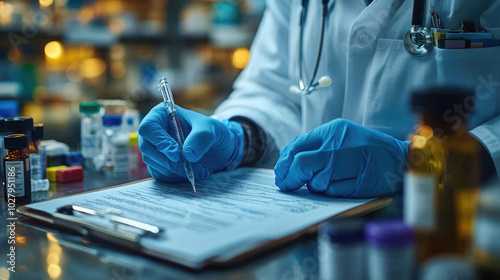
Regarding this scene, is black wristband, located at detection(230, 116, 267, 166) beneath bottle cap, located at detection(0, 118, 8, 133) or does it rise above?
beneath

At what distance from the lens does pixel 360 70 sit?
114cm

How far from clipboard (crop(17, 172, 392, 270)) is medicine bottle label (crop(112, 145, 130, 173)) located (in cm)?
43

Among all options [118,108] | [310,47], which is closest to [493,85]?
[310,47]

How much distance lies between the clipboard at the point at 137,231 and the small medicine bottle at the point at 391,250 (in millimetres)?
179

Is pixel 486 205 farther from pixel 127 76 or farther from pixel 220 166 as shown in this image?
pixel 127 76

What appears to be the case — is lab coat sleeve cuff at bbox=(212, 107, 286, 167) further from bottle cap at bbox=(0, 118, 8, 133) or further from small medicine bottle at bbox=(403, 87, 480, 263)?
small medicine bottle at bbox=(403, 87, 480, 263)

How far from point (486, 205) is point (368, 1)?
0.88 m

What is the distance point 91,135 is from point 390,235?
1.05 metres

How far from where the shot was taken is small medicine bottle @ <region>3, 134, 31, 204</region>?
894 millimetres

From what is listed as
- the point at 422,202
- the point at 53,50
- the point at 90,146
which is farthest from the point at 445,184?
the point at 53,50

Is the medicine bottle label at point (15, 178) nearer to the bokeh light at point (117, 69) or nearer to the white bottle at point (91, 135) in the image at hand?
the white bottle at point (91, 135)

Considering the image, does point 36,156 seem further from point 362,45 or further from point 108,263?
point 362,45

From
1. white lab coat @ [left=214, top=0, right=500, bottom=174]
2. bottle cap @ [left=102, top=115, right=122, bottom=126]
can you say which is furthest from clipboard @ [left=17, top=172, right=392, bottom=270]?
bottle cap @ [left=102, top=115, right=122, bottom=126]

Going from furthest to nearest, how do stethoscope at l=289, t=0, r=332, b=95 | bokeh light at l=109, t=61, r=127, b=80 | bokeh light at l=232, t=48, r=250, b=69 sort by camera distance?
bokeh light at l=232, t=48, r=250, b=69 → bokeh light at l=109, t=61, r=127, b=80 → stethoscope at l=289, t=0, r=332, b=95
